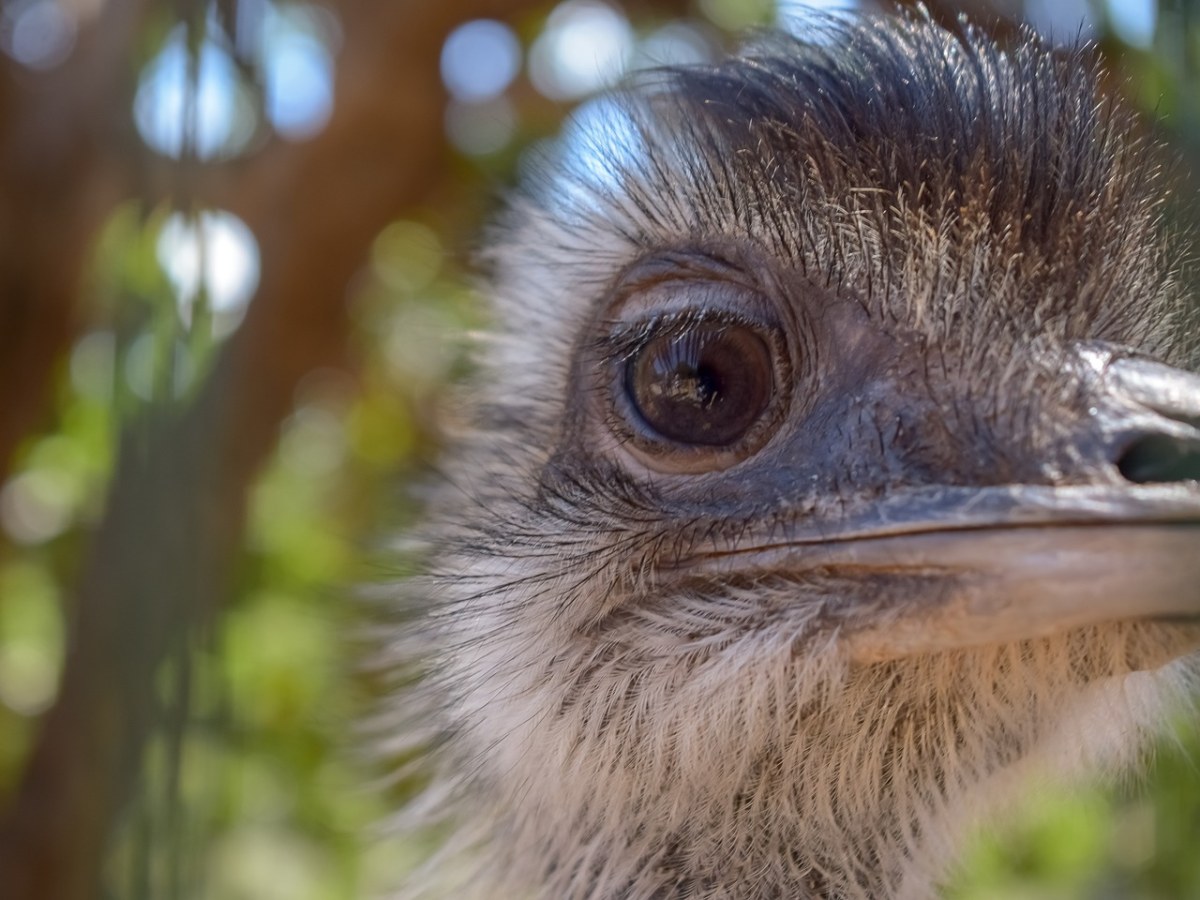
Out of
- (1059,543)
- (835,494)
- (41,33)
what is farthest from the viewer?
(41,33)

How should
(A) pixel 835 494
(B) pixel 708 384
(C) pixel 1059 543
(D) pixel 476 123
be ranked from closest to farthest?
(C) pixel 1059 543
(A) pixel 835 494
(B) pixel 708 384
(D) pixel 476 123

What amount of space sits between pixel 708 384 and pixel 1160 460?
44cm

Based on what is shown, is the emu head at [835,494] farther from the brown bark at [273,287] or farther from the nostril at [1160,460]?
the brown bark at [273,287]

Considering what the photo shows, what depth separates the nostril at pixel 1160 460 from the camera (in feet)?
3.10

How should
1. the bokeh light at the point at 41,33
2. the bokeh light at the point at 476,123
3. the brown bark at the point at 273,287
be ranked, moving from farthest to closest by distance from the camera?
the bokeh light at the point at 476,123, the bokeh light at the point at 41,33, the brown bark at the point at 273,287

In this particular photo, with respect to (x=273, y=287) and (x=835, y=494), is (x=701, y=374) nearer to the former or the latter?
(x=835, y=494)

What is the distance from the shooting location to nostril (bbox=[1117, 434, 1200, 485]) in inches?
37.2

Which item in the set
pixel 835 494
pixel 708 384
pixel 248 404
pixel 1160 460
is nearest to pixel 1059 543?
pixel 1160 460

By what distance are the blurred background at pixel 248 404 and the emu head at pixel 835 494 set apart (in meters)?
0.19

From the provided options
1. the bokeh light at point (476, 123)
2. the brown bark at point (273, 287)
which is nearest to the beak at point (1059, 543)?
the brown bark at point (273, 287)

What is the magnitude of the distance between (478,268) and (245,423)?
1896 mm

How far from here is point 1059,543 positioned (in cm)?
93

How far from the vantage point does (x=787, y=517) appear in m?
1.10

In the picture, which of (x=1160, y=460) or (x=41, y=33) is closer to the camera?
(x=1160, y=460)
